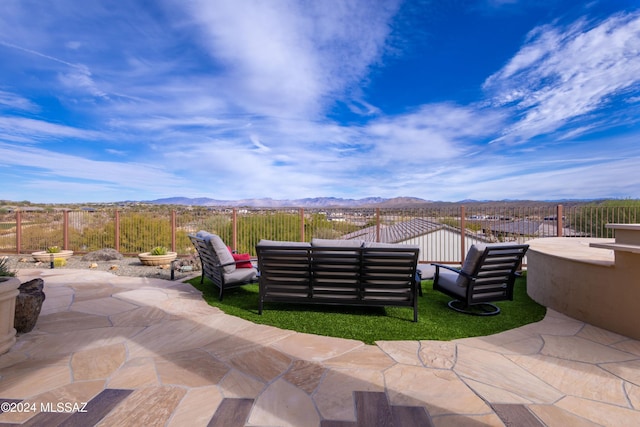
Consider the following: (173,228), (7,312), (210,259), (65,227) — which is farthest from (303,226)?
(65,227)

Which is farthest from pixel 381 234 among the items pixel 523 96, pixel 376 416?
pixel 523 96

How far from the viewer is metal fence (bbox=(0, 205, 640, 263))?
26.2 feet

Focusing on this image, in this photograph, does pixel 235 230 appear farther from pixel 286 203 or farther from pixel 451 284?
pixel 286 203

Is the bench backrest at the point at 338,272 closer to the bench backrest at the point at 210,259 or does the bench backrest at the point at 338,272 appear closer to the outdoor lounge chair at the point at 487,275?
the outdoor lounge chair at the point at 487,275

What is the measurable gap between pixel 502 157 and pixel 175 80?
52.9 ft

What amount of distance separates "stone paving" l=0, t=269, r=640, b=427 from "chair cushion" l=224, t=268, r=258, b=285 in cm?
88

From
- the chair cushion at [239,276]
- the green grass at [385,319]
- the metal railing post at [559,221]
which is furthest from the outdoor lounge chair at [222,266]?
the metal railing post at [559,221]

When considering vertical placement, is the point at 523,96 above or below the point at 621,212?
above

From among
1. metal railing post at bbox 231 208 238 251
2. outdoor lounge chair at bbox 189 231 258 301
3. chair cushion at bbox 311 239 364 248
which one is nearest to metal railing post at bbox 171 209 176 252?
metal railing post at bbox 231 208 238 251

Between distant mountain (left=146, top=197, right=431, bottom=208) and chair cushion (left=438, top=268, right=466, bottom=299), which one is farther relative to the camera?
distant mountain (left=146, top=197, right=431, bottom=208)

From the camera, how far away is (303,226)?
9195mm

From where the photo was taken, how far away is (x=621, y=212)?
24.7ft

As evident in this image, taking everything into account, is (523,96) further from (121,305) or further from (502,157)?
(121,305)

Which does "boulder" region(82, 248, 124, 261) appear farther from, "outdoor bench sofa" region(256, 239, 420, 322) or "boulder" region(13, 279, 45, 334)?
"outdoor bench sofa" region(256, 239, 420, 322)
